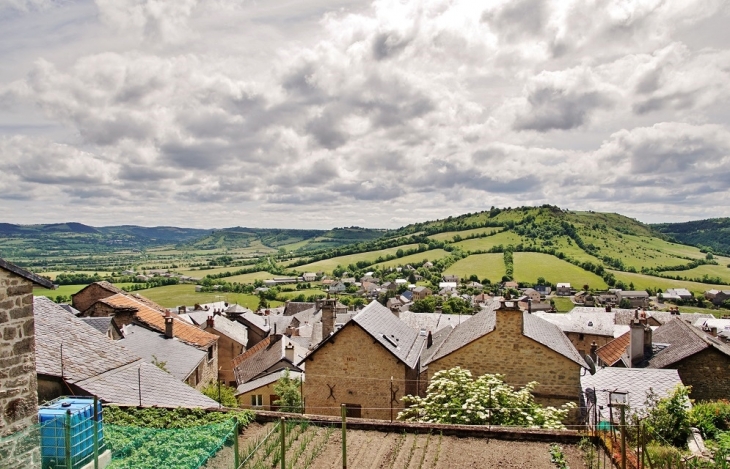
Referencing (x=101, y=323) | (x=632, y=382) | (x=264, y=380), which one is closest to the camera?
(x=632, y=382)

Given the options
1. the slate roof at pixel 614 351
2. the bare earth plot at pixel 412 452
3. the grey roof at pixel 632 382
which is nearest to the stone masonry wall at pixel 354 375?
the grey roof at pixel 632 382

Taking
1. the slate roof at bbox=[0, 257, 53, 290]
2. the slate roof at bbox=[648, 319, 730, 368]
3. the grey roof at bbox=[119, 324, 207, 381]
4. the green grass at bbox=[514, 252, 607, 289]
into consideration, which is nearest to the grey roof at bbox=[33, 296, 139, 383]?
the slate roof at bbox=[0, 257, 53, 290]

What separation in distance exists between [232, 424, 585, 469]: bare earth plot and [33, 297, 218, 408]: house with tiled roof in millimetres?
4218

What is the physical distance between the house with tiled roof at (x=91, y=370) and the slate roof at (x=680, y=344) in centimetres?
2460

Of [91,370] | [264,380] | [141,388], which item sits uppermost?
[91,370]

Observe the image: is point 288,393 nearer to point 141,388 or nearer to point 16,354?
point 141,388

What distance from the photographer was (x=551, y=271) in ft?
514

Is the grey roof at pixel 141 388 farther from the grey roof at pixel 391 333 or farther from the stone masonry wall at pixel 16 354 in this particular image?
the grey roof at pixel 391 333

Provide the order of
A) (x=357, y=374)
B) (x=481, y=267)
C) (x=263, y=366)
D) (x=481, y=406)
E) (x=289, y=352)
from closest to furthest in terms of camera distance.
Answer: (x=481, y=406)
(x=357, y=374)
(x=289, y=352)
(x=263, y=366)
(x=481, y=267)

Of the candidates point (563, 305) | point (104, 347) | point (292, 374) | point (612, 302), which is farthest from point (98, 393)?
point (612, 302)

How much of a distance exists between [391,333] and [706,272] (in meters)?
178

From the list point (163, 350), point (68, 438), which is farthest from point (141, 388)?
point (163, 350)

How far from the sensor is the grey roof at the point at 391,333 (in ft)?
84.1

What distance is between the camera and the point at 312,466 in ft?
40.3
